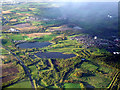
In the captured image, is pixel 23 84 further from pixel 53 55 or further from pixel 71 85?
pixel 53 55

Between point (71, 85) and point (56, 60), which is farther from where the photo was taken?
point (56, 60)

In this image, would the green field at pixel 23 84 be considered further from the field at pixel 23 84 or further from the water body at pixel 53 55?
the water body at pixel 53 55

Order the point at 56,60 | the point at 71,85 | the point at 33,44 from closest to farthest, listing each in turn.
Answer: the point at 71,85 < the point at 56,60 < the point at 33,44

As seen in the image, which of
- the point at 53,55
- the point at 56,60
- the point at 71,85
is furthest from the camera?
the point at 53,55

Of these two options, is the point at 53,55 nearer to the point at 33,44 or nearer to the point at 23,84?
the point at 33,44

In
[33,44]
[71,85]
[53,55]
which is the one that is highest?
[33,44]

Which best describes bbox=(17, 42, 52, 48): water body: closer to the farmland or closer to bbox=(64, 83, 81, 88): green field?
the farmland

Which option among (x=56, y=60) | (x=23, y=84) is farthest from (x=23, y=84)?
(x=56, y=60)

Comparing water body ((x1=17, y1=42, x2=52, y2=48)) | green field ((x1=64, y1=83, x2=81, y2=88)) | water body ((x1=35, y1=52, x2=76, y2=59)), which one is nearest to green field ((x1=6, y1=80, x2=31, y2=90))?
green field ((x1=64, y1=83, x2=81, y2=88))

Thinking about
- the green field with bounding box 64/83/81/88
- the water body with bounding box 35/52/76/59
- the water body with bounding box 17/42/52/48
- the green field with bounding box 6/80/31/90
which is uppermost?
the water body with bounding box 17/42/52/48

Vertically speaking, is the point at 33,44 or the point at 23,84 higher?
the point at 33,44
